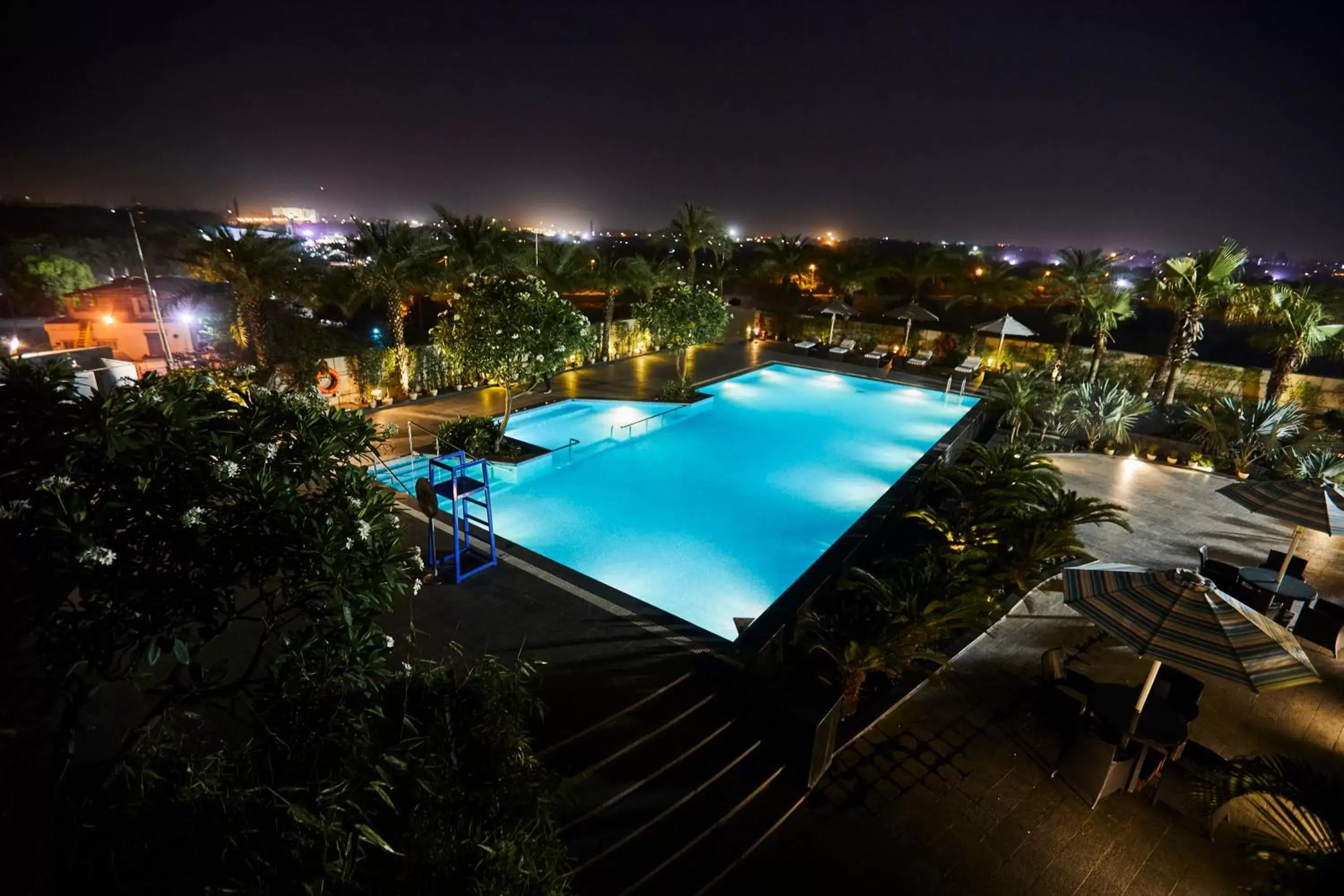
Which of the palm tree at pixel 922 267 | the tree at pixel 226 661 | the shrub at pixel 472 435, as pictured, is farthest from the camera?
the palm tree at pixel 922 267

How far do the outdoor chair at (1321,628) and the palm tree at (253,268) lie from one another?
18433mm

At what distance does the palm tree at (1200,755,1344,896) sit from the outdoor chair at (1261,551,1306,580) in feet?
19.9

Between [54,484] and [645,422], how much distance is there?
14096 mm

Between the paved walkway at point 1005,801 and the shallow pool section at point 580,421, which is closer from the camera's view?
the paved walkway at point 1005,801

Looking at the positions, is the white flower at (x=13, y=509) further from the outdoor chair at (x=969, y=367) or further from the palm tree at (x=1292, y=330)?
the outdoor chair at (x=969, y=367)

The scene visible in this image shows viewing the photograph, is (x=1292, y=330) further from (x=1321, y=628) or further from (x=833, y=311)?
(x=833, y=311)

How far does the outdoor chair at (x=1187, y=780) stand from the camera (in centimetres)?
506

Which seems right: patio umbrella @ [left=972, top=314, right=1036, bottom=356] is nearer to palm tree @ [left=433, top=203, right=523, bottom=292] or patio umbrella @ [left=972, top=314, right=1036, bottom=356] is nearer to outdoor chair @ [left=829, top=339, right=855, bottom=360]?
outdoor chair @ [left=829, top=339, right=855, bottom=360]

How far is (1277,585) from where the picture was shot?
7.60m

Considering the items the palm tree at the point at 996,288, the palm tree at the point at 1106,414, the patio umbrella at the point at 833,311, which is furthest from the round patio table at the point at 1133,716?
the palm tree at the point at 996,288

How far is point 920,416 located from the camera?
19375mm

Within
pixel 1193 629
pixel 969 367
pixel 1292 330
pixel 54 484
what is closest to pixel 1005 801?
pixel 1193 629

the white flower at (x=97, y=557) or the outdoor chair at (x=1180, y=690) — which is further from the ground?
the white flower at (x=97, y=557)

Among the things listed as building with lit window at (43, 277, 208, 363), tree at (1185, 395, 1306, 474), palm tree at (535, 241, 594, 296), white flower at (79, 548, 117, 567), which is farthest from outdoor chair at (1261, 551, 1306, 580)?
building with lit window at (43, 277, 208, 363)
